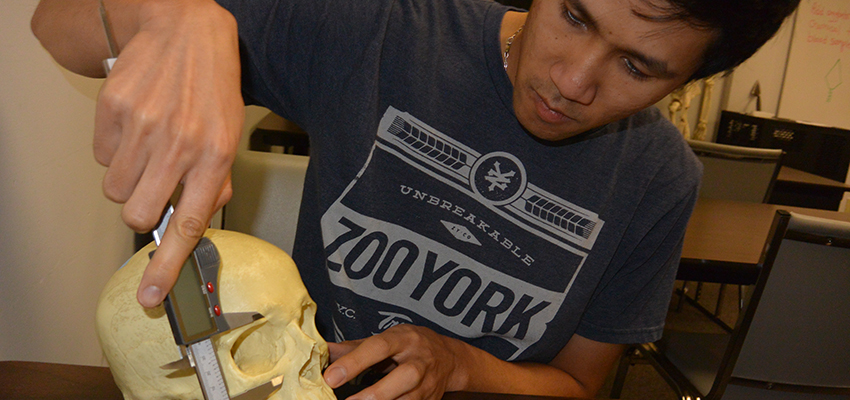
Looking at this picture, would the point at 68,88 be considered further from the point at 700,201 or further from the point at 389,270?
the point at 700,201

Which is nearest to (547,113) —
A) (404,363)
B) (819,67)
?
(404,363)

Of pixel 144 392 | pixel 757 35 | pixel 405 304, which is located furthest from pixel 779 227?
pixel 144 392

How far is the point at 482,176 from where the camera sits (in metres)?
1.10

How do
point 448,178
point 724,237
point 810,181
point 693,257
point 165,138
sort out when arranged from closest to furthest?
1. point 165,138
2. point 448,178
3. point 693,257
4. point 724,237
5. point 810,181

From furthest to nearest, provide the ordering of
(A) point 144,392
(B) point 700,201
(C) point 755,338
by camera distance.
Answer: (B) point 700,201, (C) point 755,338, (A) point 144,392

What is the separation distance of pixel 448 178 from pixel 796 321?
1555mm

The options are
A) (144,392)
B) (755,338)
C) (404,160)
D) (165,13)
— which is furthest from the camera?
(755,338)

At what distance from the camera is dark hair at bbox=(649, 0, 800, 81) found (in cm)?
75

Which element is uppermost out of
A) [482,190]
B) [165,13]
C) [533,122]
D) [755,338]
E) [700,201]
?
[165,13]

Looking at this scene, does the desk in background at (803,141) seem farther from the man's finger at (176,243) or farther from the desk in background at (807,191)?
the man's finger at (176,243)

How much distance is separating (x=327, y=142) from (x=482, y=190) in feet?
1.15

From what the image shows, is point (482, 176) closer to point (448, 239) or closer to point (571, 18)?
point (448, 239)

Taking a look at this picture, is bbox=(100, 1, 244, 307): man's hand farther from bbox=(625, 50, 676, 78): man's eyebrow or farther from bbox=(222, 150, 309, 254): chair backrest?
bbox=(222, 150, 309, 254): chair backrest

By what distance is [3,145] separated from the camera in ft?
2.82
